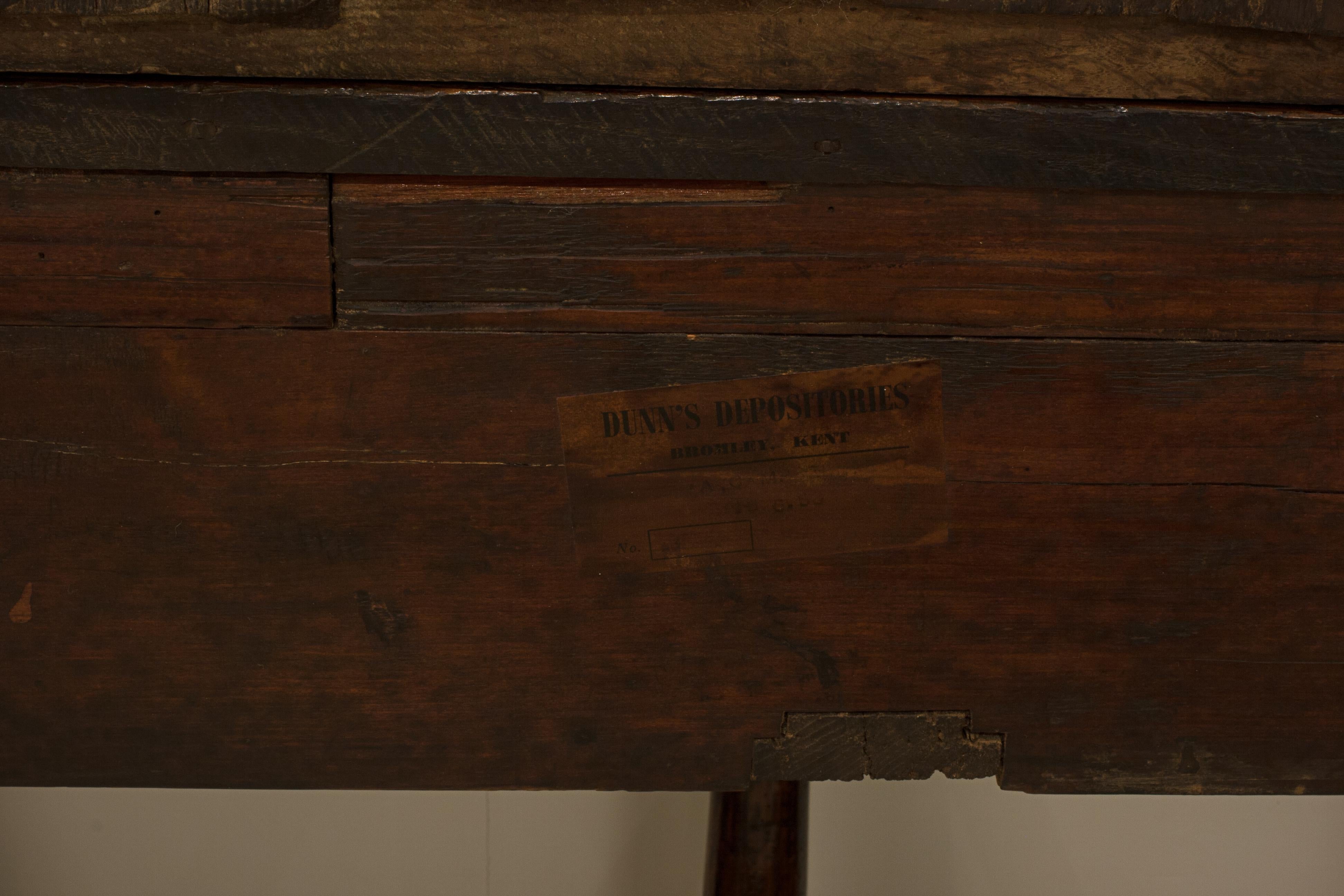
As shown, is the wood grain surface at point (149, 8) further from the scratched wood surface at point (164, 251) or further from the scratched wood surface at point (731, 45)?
the scratched wood surface at point (164, 251)

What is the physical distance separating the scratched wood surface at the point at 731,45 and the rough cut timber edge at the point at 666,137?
2 centimetres

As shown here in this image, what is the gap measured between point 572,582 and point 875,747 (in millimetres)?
359

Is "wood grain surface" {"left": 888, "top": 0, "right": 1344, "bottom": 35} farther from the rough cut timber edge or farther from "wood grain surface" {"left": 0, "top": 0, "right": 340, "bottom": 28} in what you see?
"wood grain surface" {"left": 0, "top": 0, "right": 340, "bottom": 28}

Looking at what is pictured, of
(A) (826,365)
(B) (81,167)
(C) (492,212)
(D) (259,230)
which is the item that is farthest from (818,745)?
(B) (81,167)

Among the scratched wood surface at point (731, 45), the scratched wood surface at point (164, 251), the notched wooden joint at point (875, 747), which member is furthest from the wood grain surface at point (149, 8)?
the notched wooden joint at point (875, 747)

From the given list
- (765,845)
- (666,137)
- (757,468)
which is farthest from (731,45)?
(765,845)

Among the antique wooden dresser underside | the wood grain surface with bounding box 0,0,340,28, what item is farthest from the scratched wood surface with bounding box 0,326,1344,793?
the wood grain surface with bounding box 0,0,340,28

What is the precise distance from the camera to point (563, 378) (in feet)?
3.63

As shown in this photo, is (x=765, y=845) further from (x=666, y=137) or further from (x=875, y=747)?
(x=666, y=137)

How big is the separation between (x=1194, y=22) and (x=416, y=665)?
966 mm

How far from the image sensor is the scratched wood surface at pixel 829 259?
1082 millimetres

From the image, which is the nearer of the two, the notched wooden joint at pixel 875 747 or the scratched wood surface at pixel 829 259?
the scratched wood surface at pixel 829 259

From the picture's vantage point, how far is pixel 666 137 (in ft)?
3.48

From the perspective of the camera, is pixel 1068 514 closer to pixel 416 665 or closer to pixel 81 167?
pixel 416 665
